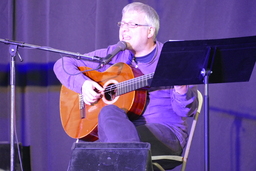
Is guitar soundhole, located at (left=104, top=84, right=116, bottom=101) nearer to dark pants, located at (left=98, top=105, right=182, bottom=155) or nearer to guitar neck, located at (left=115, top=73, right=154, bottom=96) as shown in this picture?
guitar neck, located at (left=115, top=73, right=154, bottom=96)

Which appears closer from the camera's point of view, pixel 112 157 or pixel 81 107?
pixel 112 157

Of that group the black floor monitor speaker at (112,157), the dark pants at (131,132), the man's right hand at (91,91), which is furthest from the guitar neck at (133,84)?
the black floor monitor speaker at (112,157)

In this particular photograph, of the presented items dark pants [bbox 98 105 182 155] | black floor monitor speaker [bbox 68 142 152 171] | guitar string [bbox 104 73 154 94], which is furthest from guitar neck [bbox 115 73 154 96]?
black floor monitor speaker [bbox 68 142 152 171]

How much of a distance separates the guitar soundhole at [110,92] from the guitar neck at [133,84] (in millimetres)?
34

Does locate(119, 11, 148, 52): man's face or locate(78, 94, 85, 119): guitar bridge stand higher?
locate(119, 11, 148, 52): man's face

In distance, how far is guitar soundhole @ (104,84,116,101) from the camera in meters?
2.27

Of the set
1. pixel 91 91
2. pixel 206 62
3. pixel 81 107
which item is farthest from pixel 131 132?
pixel 81 107

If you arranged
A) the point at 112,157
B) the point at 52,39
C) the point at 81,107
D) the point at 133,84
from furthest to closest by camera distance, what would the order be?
1. the point at 52,39
2. the point at 81,107
3. the point at 133,84
4. the point at 112,157

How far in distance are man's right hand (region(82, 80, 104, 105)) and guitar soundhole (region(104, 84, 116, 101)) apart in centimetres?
4

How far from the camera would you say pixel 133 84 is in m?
2.15

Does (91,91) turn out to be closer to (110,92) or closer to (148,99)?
(110,92)

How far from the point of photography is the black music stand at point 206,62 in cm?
155

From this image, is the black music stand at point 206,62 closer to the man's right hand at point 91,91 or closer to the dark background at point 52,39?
the man's right hand at point 91,91

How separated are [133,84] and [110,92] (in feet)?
0.69
